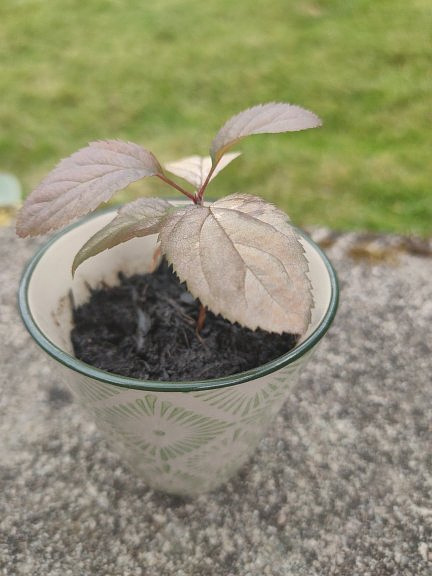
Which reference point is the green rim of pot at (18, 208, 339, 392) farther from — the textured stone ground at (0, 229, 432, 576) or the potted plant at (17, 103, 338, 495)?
the textured stone ground at (0, 229, 432, 576)

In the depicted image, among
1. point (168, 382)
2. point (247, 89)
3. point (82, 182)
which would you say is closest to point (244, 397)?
point (168, 382)

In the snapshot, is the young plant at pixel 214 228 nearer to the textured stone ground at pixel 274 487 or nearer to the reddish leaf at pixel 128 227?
the reddish leaf at pixel 128 227

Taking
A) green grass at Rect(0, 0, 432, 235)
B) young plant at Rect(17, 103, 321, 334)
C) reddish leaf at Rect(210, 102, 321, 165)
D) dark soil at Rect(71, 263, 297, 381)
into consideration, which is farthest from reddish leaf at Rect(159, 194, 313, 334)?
green grass at Rect(0, 0, 432, 235)

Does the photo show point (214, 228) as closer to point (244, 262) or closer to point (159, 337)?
point (244, 262)

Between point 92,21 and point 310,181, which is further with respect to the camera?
point 92,21

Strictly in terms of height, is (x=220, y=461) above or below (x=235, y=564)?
above

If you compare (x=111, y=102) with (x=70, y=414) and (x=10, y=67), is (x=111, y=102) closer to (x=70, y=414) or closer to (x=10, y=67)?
(x=10, y=67)

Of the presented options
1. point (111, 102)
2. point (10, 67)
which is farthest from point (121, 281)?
point (10, 67)
